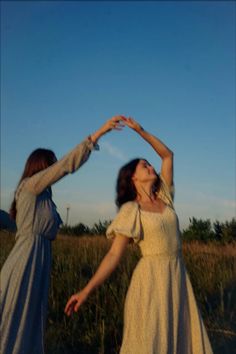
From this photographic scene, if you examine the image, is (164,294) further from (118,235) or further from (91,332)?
(91,332)

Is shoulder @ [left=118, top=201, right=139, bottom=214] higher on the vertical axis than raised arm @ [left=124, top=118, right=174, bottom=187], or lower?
lower

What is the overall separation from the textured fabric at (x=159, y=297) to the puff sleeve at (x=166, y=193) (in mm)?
168

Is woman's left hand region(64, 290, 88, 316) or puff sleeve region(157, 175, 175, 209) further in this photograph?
puff sleeve region(157, 175, 175, 209)

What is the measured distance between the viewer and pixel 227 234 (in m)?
13.0

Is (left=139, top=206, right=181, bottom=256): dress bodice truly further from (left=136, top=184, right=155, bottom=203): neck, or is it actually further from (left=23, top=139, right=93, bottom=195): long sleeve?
(left=23, top=139, right=93, bottom=195): long sleeve

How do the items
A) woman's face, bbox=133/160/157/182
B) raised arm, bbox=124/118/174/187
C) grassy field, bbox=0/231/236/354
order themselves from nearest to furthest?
woman's face, bbox=133/160/157/182 < raised arm, bbox=124/118/174/187 < grassy field, bbox=0/231/236/354

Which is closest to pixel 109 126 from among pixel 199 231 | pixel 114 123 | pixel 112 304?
pixel 114 123

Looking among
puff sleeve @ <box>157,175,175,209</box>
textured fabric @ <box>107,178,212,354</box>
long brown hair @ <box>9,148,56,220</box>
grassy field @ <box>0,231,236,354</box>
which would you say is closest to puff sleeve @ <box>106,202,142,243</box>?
textured fabric @ <box>107,178,212,354</box>

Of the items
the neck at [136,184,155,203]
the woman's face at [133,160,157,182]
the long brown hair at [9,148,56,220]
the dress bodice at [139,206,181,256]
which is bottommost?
the dress bodice at [139,206,181,256]

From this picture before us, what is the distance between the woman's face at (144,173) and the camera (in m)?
3.75

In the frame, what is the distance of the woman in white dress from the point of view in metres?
3.44

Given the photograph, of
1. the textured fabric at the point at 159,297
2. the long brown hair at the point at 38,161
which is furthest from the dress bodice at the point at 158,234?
the long brown hair at the point at 38,161

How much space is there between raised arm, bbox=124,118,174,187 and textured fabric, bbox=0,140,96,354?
0.36 m

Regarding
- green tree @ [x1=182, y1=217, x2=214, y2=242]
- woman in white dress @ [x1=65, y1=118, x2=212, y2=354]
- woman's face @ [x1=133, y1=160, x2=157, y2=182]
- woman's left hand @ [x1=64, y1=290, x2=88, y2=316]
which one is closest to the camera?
woman's left hand @ [x1=64, y1=290, x2=88, y2=316]
